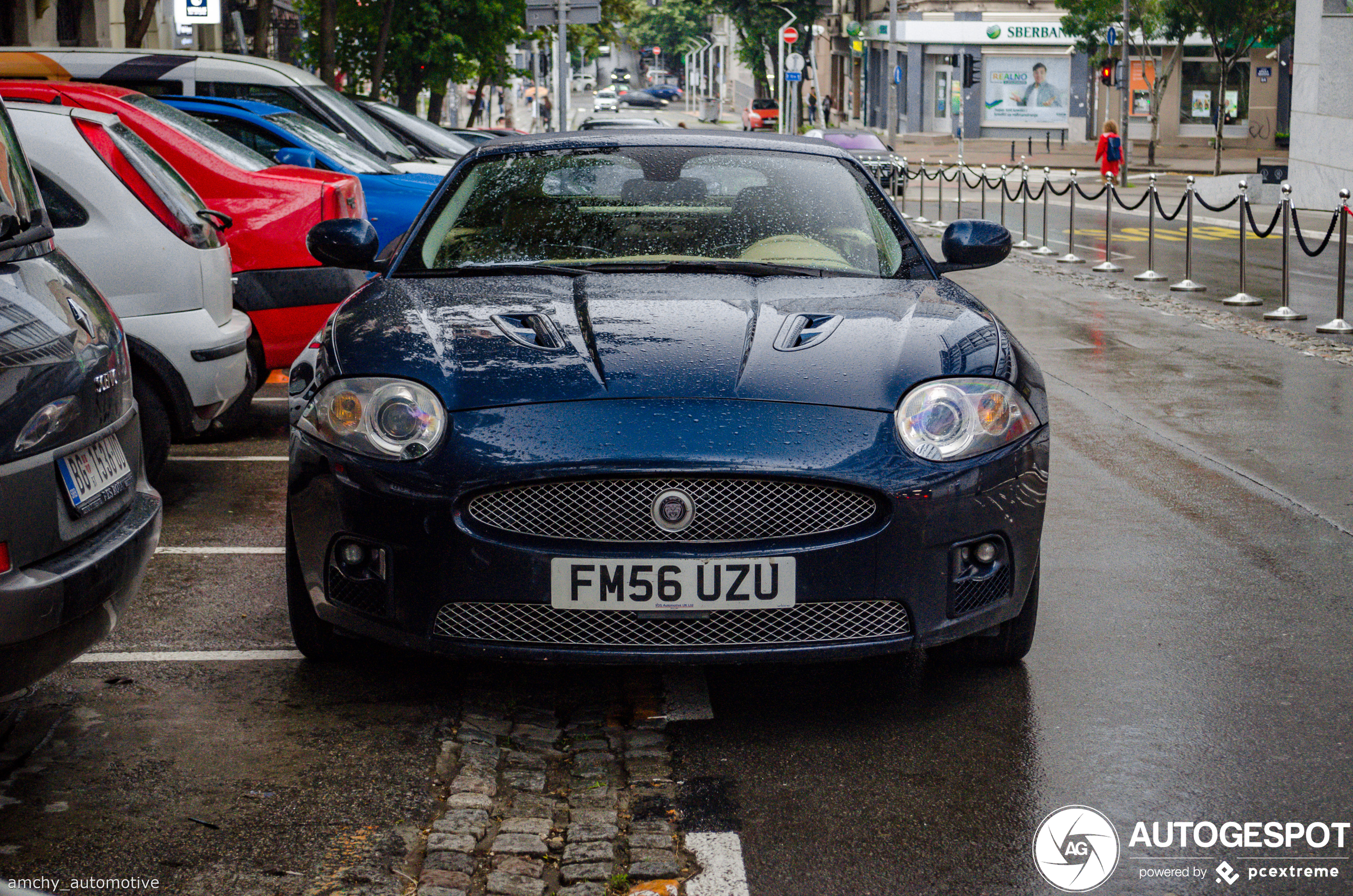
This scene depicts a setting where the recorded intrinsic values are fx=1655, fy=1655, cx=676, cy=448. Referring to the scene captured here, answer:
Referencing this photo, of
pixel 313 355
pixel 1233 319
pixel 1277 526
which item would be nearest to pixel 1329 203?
pixel 1233 319

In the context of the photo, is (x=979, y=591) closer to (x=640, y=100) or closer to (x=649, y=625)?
(x=649, y=625)

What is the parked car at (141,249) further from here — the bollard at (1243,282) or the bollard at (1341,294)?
the bollard at (1243,282)

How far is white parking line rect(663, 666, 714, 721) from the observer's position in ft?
13.8

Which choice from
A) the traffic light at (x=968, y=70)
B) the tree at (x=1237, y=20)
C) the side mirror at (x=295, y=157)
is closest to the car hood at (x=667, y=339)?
the side mirror at (x=295, y=157)

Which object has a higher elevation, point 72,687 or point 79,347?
point 79,347

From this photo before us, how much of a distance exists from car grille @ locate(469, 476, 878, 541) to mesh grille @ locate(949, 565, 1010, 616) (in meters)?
0.39

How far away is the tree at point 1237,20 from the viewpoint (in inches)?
1662

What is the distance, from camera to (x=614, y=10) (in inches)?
1617

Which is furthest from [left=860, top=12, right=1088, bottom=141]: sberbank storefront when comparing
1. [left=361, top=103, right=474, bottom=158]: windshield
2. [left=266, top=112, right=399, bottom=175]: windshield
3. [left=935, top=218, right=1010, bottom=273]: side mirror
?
[left=935, top=218, right=1010, bottom=273]: side mirror

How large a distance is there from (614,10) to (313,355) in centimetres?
3747

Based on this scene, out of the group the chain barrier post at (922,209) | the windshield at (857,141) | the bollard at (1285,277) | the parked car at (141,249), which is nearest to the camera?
the parked car at (141,249)

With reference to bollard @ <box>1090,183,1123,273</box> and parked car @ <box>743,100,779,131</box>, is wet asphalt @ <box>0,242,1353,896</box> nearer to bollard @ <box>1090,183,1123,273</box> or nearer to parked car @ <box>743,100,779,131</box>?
bollard @ <box>1090,183,1123,273</box>

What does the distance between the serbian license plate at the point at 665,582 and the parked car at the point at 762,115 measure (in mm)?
69171

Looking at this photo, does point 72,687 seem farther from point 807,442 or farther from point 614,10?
point 614,10
